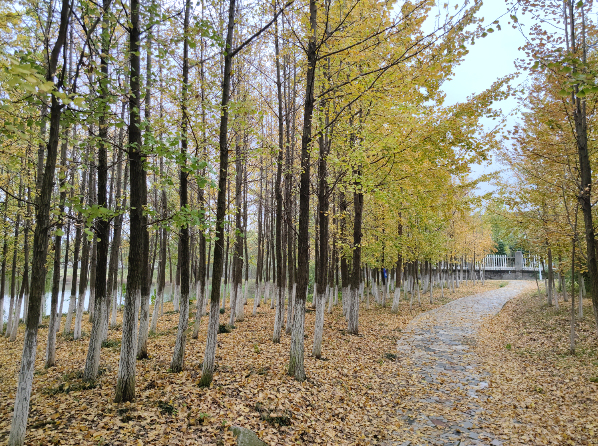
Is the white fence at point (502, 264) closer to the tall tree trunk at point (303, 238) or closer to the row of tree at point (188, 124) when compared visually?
the row of tree at point (188, 124)

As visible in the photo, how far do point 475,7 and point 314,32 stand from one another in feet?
11.9

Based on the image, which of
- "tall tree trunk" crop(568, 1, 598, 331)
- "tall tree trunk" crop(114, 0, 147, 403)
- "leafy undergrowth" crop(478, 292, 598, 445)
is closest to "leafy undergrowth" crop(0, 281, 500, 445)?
"tall tree trunk" crop(114, 0, 147, 403)

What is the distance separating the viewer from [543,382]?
8.32 meters

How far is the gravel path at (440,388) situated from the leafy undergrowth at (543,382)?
360 millimetres

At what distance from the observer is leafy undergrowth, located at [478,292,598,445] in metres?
5.93

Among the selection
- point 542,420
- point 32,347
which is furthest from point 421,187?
point 32,347

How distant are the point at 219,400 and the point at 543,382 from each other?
7.96m

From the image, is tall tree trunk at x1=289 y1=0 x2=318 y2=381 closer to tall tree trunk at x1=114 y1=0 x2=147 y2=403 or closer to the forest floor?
the forest floor

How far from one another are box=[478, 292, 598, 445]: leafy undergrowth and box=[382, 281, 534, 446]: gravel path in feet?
1.18

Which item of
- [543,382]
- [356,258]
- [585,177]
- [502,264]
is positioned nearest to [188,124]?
[356,258]

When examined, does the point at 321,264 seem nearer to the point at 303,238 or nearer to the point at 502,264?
the point at 303,238

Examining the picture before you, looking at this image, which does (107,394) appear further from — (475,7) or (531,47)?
(531,47)

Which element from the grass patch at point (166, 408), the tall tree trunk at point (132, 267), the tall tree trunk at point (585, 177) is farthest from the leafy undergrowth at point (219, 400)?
the tall tree trunk at point (585, 177)

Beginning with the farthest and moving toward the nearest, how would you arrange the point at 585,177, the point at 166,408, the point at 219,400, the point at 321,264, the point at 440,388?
the point at 321,264 → the point at 440,388 → the point at 585,177 → the point at 219,400 → the point at 166,408
